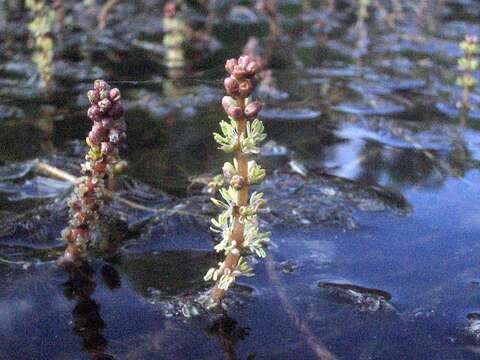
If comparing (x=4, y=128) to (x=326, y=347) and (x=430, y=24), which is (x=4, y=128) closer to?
(x=326, y=347)

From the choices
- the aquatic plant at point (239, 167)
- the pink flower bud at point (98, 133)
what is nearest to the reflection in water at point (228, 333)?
the aquatic plant at point (239, 167)

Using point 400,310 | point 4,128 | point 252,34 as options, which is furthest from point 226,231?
point 252,34

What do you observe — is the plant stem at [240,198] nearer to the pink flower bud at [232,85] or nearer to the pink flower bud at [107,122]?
the pink flower bud at [232,85]

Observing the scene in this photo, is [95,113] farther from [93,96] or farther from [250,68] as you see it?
[250,68]

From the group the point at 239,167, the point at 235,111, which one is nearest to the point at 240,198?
the point at 239,167

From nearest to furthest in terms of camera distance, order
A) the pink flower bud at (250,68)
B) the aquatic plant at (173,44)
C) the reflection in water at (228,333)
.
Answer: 1. the pink flower bud at (250,68)
2. the reflection in water at (228,333)
3. the aquatic plant at (173,44)

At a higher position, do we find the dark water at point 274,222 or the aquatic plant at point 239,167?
the aquatic plant at point 239,167

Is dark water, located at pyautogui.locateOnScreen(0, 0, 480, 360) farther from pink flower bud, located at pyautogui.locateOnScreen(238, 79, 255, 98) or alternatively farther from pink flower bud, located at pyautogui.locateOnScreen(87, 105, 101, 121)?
pink flower bud, located at pyautogui.locateOnScreen(87, 105, 101, 121)
